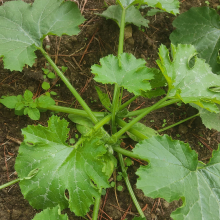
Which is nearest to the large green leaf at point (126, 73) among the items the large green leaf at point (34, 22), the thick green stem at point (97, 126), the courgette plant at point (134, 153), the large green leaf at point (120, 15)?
the courgette plant at point (134, 153)

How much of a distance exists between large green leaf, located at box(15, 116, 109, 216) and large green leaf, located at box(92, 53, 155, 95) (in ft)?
1.74

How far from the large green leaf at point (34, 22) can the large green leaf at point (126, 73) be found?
0.65 m

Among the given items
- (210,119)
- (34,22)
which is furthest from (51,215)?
(210,119)

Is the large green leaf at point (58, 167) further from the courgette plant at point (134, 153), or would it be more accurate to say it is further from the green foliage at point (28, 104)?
the green foliage at point (28, 104)

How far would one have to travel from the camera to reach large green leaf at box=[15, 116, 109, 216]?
1662 mm

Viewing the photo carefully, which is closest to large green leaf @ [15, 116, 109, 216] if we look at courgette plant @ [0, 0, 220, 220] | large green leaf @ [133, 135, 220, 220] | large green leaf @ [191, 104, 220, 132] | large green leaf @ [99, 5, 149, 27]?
courgette plant @ [0, 0, 220, 220]

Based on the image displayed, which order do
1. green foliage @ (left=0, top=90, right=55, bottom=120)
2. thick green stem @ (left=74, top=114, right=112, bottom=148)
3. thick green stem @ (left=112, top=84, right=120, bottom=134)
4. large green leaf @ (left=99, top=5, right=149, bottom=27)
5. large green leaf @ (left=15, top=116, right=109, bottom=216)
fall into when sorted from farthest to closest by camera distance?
large green leaf @ (left=99, top=5, right=149, bottom=27) < green foliage @ (left=0, top=90, right=55, bottom=120) < thick green stem @ (left=112, top=84, right=120, bottom=134) < thick green stem @ (left=74, top=114, right=112, bottom=148) < large green leaf @ (left=15, top=116, right=109, bottom=216)

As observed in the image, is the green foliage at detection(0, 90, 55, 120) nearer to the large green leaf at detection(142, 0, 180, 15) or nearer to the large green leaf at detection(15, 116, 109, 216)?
the large green leaf at detection(15, 116, 109, 216)

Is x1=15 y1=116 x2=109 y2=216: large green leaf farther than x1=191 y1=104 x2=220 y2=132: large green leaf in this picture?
No

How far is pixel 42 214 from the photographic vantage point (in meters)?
1.62

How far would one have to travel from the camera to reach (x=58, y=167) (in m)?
→ 1.69

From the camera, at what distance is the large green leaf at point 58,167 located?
1.66 meters

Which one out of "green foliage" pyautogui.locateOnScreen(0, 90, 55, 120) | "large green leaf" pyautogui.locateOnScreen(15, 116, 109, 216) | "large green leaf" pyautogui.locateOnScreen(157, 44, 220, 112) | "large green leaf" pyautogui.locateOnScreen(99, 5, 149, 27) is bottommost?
"large green leaf" pyautogui.locateOnScreen(15, 116, 109, 216)

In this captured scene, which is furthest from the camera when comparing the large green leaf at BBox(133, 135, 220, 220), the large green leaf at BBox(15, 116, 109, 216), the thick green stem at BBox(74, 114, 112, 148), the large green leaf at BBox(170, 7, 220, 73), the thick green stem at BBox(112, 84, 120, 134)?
the large green leaf at BBox(170, 7, 220, 73)
